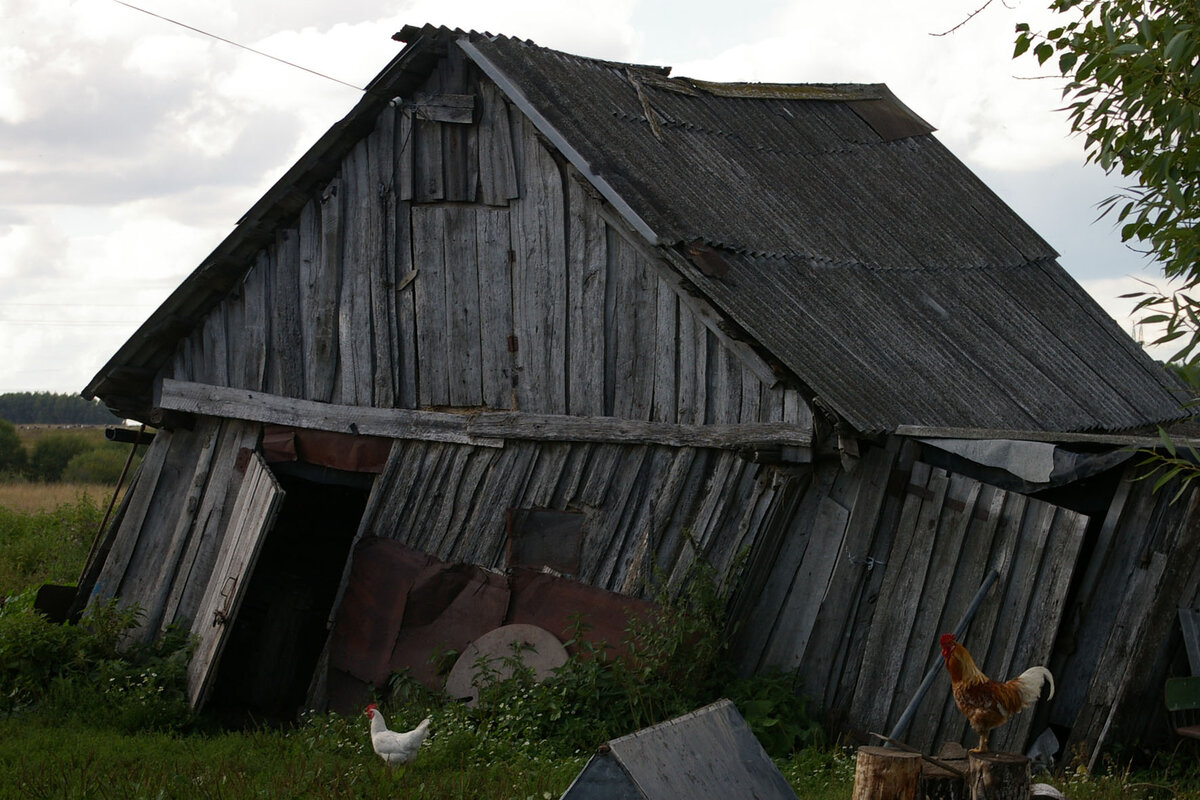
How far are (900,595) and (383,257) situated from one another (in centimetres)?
507

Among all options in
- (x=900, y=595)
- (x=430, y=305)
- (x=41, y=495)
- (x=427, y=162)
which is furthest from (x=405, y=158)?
(x=41, y=495)

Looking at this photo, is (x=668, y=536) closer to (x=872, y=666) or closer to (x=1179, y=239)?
(x=872, y=666)

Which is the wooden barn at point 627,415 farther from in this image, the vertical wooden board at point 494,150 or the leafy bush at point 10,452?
the leafy bush at point 10,452

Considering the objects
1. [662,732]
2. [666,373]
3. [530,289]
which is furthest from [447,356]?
[662,732]

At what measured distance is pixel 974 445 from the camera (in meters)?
7.88

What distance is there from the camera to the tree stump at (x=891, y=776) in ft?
17.7

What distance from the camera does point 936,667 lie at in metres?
7.84

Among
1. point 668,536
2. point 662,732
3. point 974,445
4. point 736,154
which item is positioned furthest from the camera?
point 736,154

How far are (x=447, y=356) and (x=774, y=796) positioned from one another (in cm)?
539

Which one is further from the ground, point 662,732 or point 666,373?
point 666,373

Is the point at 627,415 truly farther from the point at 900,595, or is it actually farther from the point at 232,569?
the point at 232,569

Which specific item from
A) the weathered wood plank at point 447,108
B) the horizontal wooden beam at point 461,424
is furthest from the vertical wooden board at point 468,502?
the weathered wood plank at point 447,108

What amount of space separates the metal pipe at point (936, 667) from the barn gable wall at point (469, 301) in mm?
1628

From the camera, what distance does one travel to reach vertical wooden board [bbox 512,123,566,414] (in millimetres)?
9570
